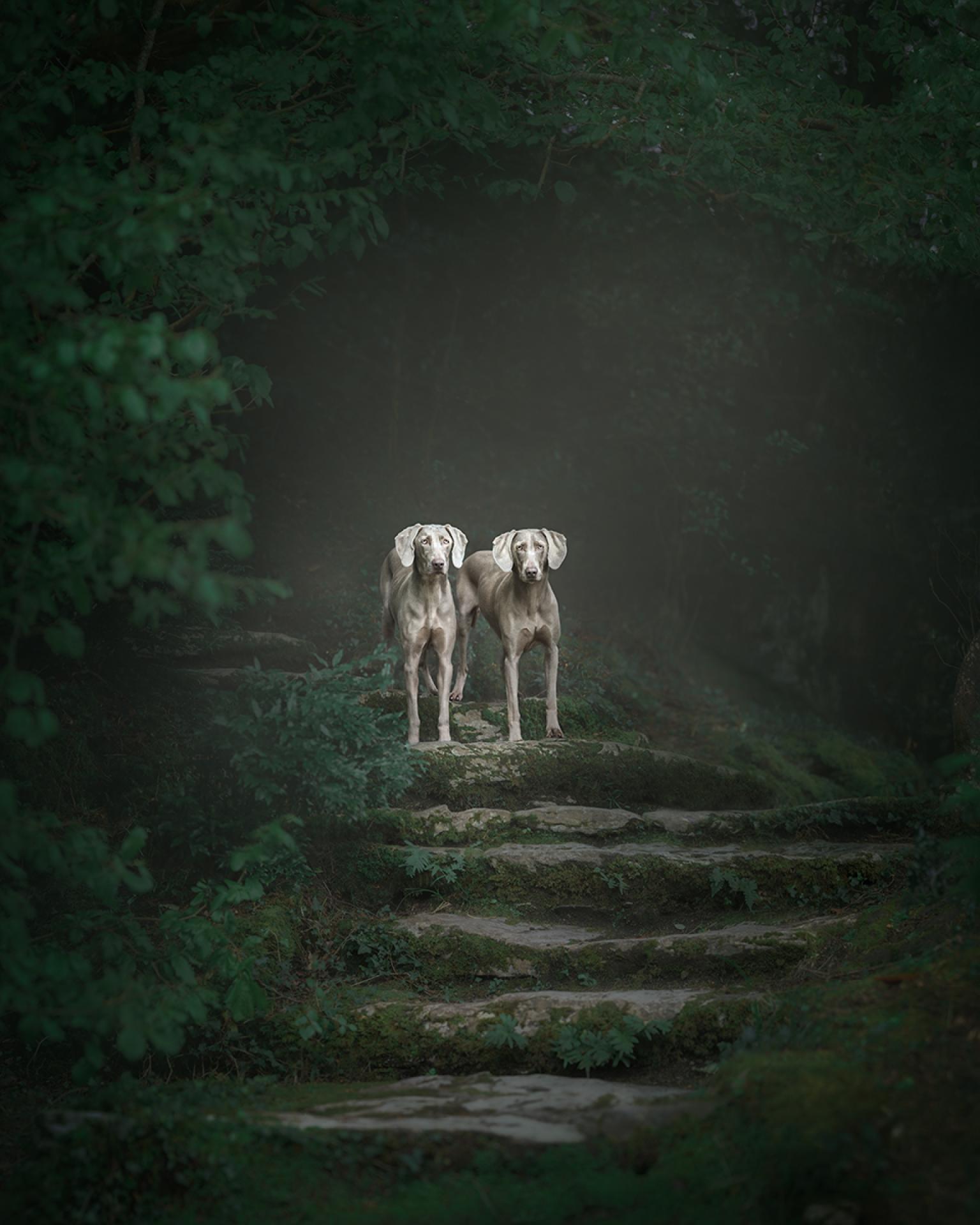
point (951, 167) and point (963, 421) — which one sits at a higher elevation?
point (951, 167)

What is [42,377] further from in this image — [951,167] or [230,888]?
[951,167]

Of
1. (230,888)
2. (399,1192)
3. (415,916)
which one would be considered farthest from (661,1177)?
(415,916)

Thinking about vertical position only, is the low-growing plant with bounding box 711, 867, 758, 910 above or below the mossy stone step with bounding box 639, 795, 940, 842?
below

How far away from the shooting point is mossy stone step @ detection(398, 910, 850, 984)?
6047 mm

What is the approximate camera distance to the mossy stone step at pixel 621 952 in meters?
6.05

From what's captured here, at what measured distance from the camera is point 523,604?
8.78 meters

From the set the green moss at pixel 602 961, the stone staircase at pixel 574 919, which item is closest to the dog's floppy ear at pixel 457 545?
the stone staircase at pixel 574 919

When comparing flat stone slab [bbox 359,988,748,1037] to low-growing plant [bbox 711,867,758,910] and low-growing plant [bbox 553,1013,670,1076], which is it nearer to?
low-growing plant [bbox 553,1013,670,1076]

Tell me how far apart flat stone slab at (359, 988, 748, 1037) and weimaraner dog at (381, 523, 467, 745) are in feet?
9.47

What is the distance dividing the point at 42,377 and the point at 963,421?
1348 centimetres

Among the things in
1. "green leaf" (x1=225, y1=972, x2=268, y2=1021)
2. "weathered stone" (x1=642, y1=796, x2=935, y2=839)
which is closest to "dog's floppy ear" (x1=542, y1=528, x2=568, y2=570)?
"weathered stone" (x1=642, y1=796, x2=935, y2=839)

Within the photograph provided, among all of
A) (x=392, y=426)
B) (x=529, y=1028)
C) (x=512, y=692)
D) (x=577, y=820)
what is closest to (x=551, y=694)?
(x=512, y=692)

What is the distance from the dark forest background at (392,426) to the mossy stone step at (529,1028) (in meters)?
0.32

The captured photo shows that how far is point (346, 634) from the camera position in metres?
12.0
